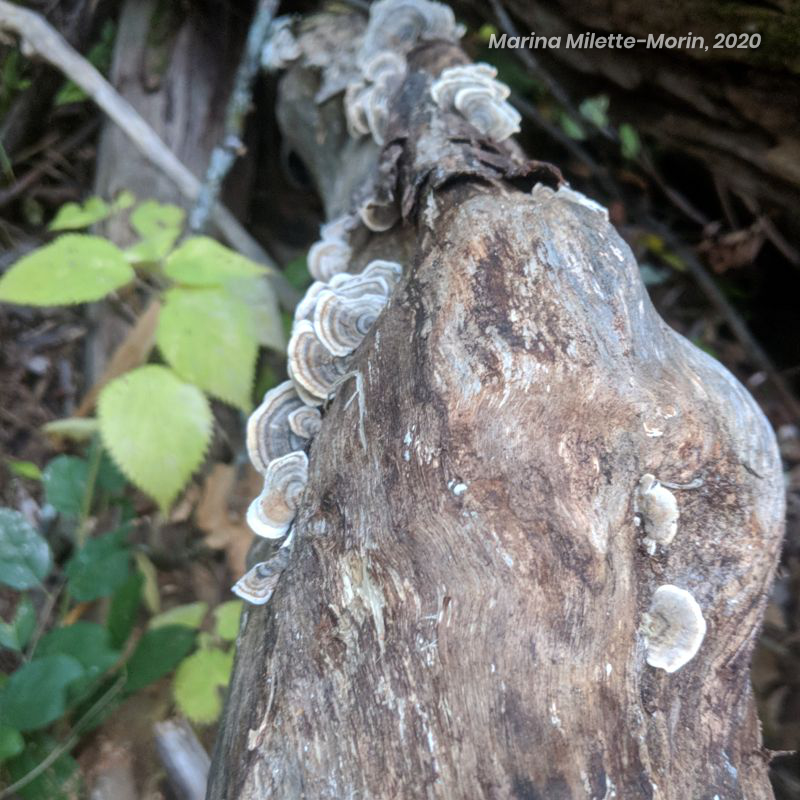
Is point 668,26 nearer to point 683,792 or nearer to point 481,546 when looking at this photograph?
point 481,546

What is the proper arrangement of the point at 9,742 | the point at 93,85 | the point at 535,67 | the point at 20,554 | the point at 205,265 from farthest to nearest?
the point at 535,67 < the point at 93,85 < the point at 205,265 < the point at 20,554 < the point at 9,742

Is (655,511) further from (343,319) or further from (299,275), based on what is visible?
(299,275)

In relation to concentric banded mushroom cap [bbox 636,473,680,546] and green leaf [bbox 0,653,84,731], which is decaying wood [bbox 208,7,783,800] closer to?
concentric banded mushroom cap [bbox 636,473,680,546]

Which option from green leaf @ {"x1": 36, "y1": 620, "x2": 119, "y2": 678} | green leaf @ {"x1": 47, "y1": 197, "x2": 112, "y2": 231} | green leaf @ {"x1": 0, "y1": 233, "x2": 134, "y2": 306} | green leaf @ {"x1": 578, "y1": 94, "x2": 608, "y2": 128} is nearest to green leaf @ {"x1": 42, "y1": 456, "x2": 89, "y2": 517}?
green leaf @ {"x1": 36, "y1": 620, "x2": 119, "y2": 678}

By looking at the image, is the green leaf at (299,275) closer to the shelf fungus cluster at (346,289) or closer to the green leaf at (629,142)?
the shelf fungus cluster at (346,289)

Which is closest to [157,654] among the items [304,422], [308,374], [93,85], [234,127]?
[304,422]

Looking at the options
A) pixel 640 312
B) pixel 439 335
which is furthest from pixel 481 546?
pixel 640 312

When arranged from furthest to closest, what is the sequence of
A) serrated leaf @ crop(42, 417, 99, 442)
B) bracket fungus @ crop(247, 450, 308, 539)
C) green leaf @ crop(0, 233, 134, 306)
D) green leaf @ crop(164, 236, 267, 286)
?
serrated leaf @ crop(42, 417, 99, 442)
green leaf @ crop(164, 236, 267, 286)
green leaf @ crop(0, 233, 134, 306)
bracket fungus @ crop(247, 450, 308, 539)
